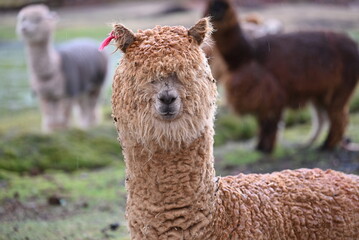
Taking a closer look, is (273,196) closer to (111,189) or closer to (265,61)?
(111,189)

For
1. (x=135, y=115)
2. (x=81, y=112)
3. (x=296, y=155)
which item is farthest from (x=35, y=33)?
(x=135, y=115)

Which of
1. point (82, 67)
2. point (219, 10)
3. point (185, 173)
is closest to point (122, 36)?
point (185, 173)

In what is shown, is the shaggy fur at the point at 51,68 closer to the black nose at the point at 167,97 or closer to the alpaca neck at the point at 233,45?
the alpaca neck at the point at 233,45

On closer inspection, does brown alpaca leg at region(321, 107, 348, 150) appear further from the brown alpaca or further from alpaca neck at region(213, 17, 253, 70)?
alpaca neck at region(213, 17, 253, 70)

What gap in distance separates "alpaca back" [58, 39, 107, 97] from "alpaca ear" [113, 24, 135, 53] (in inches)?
290

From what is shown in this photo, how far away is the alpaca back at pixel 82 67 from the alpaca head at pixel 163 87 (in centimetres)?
739

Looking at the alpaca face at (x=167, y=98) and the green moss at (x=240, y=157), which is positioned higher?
the alpaca face at (x=167, y=98)

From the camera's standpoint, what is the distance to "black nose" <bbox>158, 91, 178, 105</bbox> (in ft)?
8.17

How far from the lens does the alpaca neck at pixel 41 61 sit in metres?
9.50

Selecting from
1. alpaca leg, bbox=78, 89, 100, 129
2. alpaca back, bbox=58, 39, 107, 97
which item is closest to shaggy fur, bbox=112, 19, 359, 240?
alpaca back, bbox=58, 39, 107, 97

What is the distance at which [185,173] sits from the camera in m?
2.71

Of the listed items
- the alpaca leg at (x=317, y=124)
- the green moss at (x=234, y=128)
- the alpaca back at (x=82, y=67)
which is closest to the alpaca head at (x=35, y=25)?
the alpaca back at (x=82, y=67)

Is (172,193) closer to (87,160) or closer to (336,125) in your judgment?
(87,160)

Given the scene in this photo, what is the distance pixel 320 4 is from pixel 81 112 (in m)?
6.97
